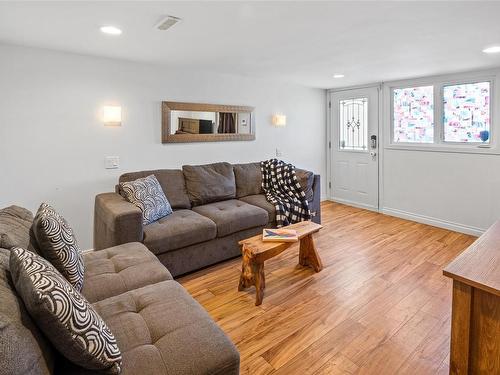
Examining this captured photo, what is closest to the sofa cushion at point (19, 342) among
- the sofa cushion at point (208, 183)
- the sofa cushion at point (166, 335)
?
the sofa cushion at point (166, 335)

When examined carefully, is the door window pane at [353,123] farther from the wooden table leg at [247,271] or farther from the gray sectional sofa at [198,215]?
the wooden table leg at [247,271]

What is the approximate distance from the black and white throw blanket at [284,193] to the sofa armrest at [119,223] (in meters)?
1.61

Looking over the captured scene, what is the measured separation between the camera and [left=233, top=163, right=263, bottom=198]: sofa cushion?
160 inches

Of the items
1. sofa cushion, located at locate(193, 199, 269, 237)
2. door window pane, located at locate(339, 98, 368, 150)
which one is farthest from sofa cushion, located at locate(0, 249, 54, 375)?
door window pane, located at locate(339, 98, 368, 150)

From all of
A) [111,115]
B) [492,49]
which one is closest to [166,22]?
[111,115]

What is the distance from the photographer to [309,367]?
1.81 metres

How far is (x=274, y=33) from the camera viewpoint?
8.07 ft

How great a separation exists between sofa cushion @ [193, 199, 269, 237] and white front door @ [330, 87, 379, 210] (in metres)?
2.50

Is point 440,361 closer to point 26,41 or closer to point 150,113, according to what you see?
point 150,113

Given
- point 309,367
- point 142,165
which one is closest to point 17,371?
point 309,367

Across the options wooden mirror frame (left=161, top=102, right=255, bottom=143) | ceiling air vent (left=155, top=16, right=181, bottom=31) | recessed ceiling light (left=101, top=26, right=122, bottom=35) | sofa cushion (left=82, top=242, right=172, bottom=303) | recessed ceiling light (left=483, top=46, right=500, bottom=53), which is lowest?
sofa cushion (left=82, top=242, right=172, bottom=303)

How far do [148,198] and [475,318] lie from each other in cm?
258

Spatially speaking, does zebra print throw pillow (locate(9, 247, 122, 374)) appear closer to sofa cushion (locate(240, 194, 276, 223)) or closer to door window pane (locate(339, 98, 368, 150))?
sofa cushion (locate(240, 194, 276, 223))

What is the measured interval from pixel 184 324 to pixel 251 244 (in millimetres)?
1216
